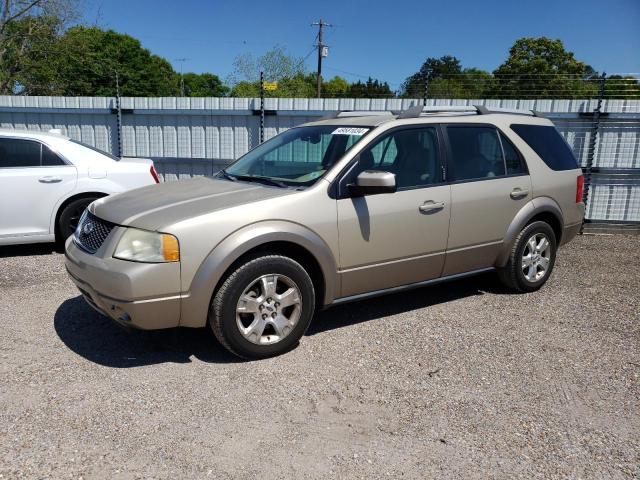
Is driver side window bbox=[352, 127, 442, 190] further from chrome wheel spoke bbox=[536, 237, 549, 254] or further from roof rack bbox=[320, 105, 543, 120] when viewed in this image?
chrome wheel spoke bbox=[536, 237, 549, 254]

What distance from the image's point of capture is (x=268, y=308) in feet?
12.7

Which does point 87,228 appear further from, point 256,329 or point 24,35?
point 24,35

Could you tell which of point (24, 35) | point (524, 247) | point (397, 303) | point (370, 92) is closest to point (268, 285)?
point (397, 303)

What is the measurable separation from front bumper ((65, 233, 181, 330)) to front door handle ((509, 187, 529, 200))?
3242mm

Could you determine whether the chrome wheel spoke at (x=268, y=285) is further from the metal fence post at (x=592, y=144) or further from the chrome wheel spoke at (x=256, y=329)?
the metal fence post at (x=592, y=144)

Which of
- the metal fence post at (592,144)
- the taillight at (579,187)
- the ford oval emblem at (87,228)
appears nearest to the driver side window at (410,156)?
the taillight at (579,187)

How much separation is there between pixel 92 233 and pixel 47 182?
318 centimetres

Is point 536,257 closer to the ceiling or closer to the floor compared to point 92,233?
closer to the floor

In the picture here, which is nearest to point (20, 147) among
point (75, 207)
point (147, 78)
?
point (75, 207)

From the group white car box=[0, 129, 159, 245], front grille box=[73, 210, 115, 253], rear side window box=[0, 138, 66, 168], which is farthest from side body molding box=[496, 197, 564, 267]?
rear side window box=[0, 138, 66, 168]

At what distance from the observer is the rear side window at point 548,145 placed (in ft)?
17.9

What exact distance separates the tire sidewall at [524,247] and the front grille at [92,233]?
3.74m

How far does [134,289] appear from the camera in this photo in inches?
135

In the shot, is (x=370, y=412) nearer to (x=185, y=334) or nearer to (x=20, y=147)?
(x=185, y=334)
